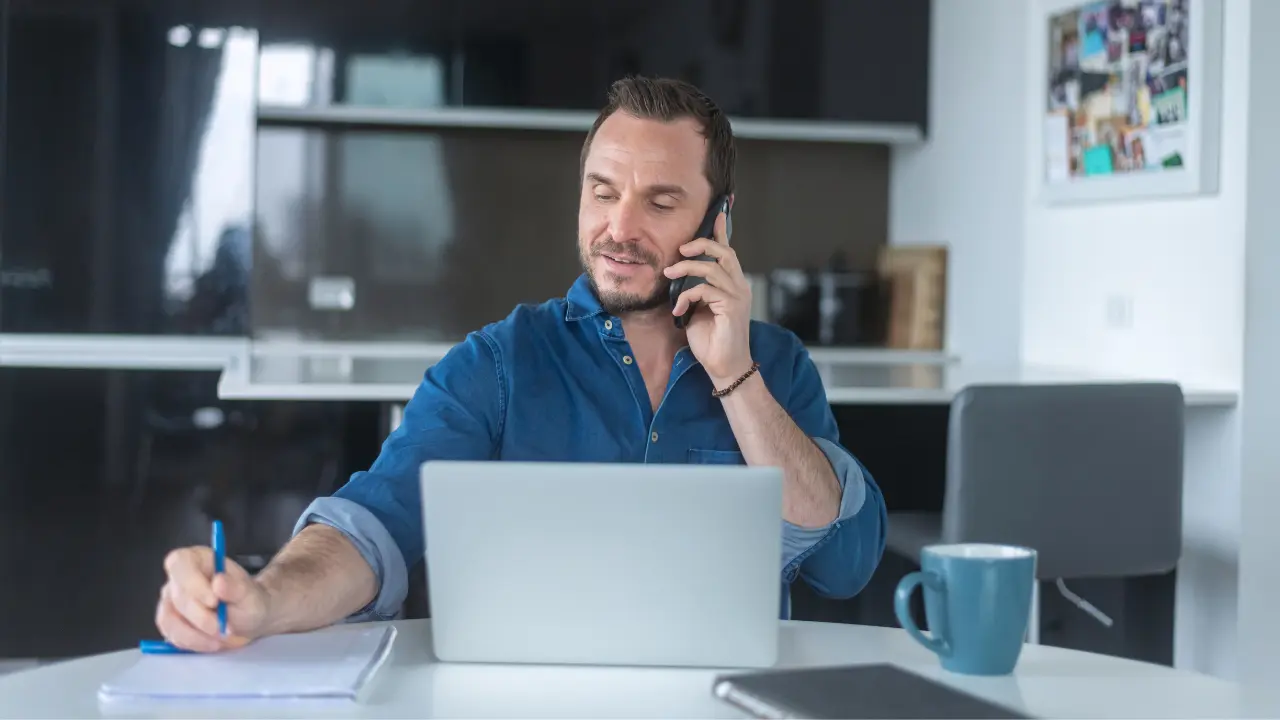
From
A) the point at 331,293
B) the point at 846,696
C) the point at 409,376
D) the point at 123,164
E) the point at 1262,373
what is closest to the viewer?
the point at 846,696

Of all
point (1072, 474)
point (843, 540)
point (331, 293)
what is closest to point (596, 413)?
point (843, 540)

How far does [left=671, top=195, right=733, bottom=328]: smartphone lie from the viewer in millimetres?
1581

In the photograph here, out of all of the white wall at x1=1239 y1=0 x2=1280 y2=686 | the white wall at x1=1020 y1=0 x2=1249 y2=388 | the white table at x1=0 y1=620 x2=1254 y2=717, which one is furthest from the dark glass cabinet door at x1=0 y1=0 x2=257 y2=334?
the white table at x1=0 y1=620 x2=1254 y2=717

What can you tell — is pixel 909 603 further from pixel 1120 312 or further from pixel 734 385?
pixel 1120 312

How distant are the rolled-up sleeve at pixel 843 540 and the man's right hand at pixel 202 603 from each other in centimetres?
61

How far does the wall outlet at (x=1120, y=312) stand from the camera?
2953 mm

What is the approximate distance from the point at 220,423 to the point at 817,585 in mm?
2387

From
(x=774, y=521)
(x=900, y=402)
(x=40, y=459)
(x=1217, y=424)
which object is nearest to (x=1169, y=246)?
(x=1217, y=424)

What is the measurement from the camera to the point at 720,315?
1540mm

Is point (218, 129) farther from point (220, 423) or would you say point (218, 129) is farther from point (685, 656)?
point (685, 656)

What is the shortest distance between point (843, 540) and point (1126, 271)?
5.45 feet

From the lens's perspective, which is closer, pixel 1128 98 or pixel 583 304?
pixel 583 304

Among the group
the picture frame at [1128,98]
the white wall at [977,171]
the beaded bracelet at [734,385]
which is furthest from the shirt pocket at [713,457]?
the white wall at [977,171]

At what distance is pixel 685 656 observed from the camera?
1114mm
